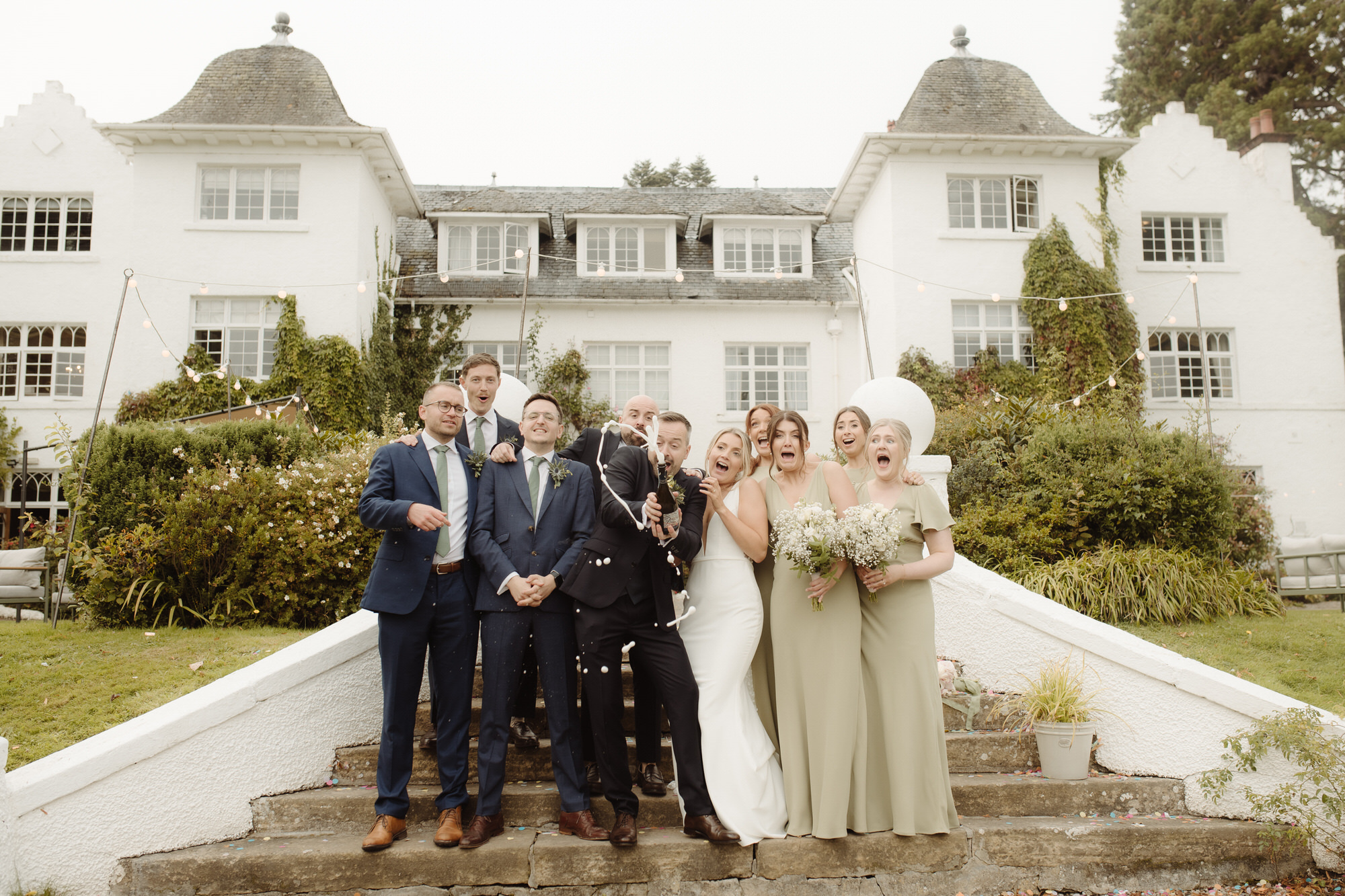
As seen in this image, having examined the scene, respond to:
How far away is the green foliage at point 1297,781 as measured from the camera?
4172mm

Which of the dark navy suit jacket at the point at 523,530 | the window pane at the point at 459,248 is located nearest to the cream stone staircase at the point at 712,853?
the dark navy suit jacket at the point at 523,530

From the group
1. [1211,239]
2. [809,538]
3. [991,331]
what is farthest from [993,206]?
[809,538]

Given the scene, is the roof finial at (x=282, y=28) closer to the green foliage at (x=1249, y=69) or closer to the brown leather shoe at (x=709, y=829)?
the brown leather shoe at (x=709, y=829)

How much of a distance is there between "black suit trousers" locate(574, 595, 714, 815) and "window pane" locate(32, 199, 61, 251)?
60.1 ft

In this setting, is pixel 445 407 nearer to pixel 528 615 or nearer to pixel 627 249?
pixel 528 615

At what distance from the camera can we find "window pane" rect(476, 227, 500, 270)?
18094 mm

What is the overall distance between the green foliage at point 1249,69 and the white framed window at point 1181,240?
270 inches

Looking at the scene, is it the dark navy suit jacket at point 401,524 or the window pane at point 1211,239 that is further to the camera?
the window pane at point 1211,239

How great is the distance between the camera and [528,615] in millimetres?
4129

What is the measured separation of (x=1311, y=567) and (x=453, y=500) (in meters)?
14.2

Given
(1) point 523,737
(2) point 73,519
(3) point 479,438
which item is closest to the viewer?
(1) point 523,737

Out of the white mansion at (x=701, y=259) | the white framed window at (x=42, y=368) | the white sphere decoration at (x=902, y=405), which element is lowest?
the white sphere decoration at (x=902, y=405)

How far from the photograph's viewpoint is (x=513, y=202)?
715 inches

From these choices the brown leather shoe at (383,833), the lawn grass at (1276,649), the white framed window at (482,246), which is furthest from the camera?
the white framed window at (482,246)
